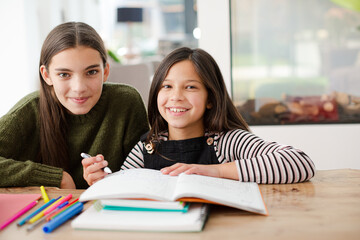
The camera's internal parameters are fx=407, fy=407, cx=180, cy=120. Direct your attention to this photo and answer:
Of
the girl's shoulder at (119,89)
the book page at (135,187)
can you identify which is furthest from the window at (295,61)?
the book page at (135,187)

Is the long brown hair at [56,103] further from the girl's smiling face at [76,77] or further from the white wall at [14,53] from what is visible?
A: the white wall at [14,53]

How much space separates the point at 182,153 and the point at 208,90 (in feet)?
0.69

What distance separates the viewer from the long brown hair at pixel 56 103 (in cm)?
127

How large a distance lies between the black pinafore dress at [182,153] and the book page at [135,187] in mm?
362

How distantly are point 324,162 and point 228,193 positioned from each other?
1.90 metres

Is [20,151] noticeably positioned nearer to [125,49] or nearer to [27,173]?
[27,173]

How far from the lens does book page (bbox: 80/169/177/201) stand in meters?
0.73

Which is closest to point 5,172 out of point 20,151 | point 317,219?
point 20,151

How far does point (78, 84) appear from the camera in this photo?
124 cm

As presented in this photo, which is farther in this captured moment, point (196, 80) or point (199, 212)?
point (196, 80)

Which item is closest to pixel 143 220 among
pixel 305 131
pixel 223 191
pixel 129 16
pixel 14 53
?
pixel 223 191

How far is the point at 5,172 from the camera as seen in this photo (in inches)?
40.9

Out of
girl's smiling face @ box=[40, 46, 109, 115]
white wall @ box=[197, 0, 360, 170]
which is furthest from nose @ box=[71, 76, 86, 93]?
white wall @ box=[197, 0, 360, 170]

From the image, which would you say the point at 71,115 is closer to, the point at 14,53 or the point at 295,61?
the point at 295,61
